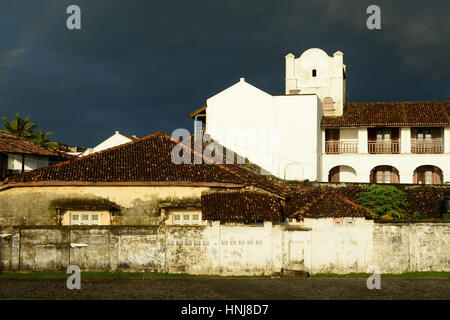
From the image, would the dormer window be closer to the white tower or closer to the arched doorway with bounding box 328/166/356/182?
the white tower

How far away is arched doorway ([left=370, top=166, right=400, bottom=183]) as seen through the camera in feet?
116

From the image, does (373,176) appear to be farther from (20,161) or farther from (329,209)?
(20,161)

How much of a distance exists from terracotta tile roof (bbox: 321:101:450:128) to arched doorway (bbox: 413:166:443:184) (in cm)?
411

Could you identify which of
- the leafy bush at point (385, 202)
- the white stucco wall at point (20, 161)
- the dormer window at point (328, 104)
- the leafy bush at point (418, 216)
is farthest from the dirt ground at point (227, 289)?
the dormer window at point (328, 104)

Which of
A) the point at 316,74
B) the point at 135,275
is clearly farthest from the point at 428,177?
the point at 135,275

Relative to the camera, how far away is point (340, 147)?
118ft

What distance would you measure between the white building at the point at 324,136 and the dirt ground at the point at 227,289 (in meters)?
18.5

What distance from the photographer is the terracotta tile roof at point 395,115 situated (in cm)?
3328

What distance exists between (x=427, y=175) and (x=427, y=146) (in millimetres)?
2495

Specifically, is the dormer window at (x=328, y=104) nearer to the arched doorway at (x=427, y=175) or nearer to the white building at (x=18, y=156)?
the arched doorway at (x=427, y=175)

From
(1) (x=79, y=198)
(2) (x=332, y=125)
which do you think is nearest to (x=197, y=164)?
(1) (x=79, y=198)

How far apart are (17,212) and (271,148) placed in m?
19.8

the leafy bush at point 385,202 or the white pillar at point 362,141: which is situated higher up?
the white pillar at point 362,141
